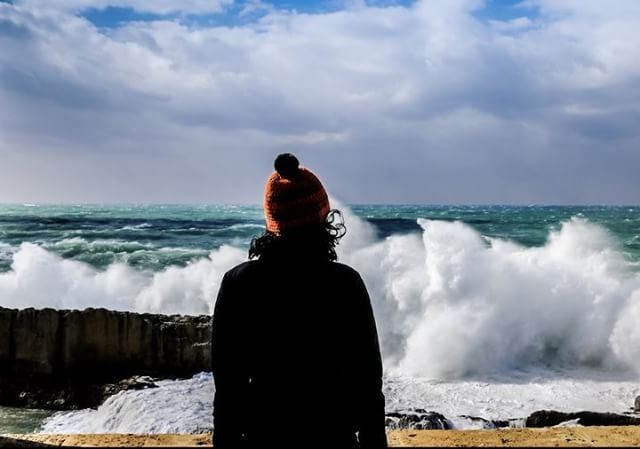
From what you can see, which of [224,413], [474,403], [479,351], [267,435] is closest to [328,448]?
[267,435]

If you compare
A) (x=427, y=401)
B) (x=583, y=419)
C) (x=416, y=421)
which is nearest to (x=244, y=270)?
(x=416, y=421)

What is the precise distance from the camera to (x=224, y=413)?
66.7 inches

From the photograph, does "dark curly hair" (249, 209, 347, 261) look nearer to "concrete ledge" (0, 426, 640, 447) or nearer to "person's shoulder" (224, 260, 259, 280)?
"person's shoulder" (224, 260, 259, 280)

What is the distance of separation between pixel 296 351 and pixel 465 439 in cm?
212

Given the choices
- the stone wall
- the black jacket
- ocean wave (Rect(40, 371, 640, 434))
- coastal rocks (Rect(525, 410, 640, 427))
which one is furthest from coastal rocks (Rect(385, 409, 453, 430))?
the black jacket

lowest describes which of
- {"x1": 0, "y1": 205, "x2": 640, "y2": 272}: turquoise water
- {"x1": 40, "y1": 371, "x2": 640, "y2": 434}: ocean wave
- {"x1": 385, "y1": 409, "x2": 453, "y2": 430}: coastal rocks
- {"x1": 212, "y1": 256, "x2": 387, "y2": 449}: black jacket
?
{"x1": 40, "y1": 371, "x2": 640, "y2": 434}: ocean wave

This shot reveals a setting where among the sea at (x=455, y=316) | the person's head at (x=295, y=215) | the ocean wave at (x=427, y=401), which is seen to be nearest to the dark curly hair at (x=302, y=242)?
the person's head at (x=295, y=215)

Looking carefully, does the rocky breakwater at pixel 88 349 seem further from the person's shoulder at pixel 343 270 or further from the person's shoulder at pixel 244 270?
the person's shoulder at pixel 343 270

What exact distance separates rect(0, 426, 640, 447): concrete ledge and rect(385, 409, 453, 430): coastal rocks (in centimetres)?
296

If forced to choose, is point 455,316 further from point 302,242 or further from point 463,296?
point 302,242

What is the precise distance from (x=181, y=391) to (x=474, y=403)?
3886 mm

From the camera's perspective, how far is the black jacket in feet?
5.42

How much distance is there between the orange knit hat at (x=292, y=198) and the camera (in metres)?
1.72

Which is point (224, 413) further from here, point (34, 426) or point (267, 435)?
point (34, 426)
